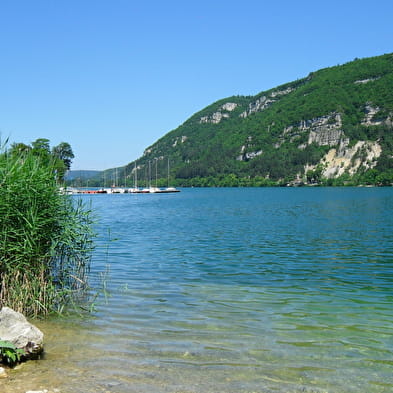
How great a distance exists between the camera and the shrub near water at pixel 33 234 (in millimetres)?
10531

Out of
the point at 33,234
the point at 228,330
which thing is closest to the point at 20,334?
the point at 33,234

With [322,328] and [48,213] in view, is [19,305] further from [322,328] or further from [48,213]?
[322,328]

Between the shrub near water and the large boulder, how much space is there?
2.45 metres

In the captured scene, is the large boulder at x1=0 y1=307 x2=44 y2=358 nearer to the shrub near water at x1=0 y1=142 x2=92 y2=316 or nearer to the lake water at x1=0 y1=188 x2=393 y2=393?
the lake water at x1=0 y1=188 x2=393 y2=393

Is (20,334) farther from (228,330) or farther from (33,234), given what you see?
(228,330)

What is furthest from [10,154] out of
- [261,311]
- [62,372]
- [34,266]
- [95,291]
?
[261,311]

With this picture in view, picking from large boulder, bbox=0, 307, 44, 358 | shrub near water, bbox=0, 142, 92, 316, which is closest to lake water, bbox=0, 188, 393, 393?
large boulder, bbox=0, 307, 44, 358

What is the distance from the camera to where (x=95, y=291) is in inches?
565

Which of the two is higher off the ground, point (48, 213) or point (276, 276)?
point (48, 213)

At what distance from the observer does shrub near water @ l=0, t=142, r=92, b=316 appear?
1053cm

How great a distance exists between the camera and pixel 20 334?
7.89m

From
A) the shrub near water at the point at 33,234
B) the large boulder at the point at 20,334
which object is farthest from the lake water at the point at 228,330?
the shrub near water at the point at 33,234

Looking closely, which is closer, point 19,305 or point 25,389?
point 25,389

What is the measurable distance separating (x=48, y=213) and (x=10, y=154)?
184cm
